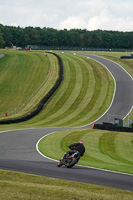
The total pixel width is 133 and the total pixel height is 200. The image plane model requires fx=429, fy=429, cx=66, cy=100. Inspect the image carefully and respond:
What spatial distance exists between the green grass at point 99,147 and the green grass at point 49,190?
5220 millimetres

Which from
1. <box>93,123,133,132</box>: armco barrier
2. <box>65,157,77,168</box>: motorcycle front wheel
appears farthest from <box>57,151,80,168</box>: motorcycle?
<box>93,123,133,132</box>: armco barrier

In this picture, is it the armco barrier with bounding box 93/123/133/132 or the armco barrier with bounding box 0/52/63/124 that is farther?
the armco barrier with bounding box 0/52/63/124

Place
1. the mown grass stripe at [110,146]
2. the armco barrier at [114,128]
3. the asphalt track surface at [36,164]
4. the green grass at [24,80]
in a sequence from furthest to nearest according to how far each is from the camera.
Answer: the green grass at [24,80]
the armco barrier at [114,128]
the mown grass stripe at [110,146]
the asphalt track surface at [36,164]

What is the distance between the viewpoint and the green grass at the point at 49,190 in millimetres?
14297

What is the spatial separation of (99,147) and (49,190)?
56.6 feet

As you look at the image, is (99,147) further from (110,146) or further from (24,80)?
(24,80)

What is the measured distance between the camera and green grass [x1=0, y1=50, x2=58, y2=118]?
6368cm

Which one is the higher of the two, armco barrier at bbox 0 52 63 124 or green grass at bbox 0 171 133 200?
green grass at bbox 0 171 133 200

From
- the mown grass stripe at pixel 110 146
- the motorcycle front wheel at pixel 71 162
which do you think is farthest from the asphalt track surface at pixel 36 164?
the mown grass stripe at pixel 110 146

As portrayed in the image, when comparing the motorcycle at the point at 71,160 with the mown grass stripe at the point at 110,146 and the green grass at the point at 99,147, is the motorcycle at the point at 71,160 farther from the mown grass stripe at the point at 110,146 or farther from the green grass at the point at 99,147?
the mown grass stripe at the point at 110,146

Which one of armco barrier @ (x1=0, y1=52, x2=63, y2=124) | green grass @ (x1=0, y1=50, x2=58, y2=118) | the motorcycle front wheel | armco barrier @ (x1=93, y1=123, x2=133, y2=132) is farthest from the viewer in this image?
green grass @ (x1=0, y1=50, x2=58, y2=118)

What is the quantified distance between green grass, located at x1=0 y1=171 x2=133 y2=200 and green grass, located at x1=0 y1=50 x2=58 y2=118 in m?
38.9

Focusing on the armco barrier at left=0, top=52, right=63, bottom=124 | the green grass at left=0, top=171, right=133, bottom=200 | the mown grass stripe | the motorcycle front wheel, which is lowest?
the armco barrier at left=0, top=52, right=63, bottom=124

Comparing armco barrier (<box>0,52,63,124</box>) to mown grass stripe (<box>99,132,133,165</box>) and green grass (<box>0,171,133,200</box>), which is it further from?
green grass (<box>0,171,133,200</box>)
